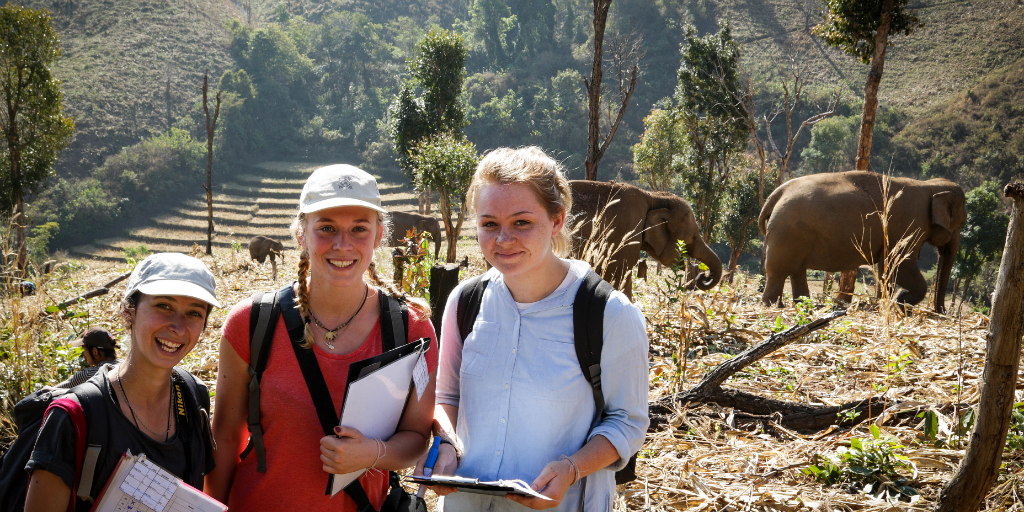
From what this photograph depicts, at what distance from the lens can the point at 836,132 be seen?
4662cm

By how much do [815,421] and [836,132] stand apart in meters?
49.0

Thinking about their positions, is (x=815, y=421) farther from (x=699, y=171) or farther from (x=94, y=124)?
(x=94, y=124)

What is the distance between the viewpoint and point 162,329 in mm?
1873

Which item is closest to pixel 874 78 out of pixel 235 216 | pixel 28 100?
pixel 28 100

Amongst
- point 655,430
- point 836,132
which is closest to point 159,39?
point 836,132

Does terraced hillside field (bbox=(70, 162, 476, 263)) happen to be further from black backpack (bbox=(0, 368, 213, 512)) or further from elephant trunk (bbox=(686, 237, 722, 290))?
black backpack (bbox=(0, 368, 213, 512))

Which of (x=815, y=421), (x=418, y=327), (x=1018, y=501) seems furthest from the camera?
(x=815, y=421)

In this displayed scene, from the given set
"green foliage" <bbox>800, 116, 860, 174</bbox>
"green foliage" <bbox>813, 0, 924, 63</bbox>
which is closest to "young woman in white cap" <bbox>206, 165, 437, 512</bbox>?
"green foliage" <bbox>813, 0, 924, 63</bbox>

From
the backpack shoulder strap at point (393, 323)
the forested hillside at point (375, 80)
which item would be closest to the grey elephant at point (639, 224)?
the backpack shoulder strap at point (393, 323)

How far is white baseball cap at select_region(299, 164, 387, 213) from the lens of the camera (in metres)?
1.93

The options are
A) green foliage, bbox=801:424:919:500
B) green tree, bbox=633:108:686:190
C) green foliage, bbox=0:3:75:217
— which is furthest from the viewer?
green tree, bbox=633:108:686:190

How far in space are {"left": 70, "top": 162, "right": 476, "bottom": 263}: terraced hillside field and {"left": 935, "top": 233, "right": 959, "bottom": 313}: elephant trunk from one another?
107 ft

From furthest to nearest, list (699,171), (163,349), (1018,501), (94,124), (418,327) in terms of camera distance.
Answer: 1. (94,124)
2. (699,171)
3. (1018,501)
4. (418,327)
5. (163,349)

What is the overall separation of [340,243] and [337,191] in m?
0.16
